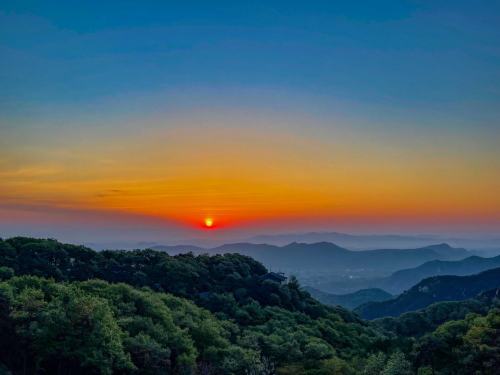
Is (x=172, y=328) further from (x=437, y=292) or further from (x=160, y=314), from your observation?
(x=437, y=292)

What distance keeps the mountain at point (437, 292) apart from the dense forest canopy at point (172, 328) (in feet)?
277

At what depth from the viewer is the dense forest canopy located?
806 inches

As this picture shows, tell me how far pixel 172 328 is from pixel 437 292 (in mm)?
122643

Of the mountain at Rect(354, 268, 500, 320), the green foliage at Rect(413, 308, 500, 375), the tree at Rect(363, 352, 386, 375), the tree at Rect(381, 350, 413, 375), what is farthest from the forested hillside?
the mountain at Rect(354, 268, 500, 320)

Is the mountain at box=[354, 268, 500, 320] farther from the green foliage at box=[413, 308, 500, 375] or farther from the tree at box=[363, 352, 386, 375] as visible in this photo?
the tree at box=[363, 352, 386, 375]

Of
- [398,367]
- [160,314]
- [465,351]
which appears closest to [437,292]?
[465,351]

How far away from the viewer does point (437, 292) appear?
417 feet

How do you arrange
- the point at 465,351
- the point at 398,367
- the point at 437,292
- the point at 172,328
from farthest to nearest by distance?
the point at 437,292 → the point at 465,351 → the point at 172,328 → the point at 398,367

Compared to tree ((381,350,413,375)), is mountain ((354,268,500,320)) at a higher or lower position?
lower

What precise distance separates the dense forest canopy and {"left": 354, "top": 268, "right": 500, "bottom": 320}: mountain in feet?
277

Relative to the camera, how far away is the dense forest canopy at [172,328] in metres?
20.5

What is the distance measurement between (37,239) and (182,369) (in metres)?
29.5

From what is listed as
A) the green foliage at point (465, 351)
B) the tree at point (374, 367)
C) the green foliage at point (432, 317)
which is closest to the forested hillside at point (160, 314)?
the tree at point (374, 367)

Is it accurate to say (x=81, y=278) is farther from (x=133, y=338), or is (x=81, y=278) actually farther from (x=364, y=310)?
(x=364, y=310)
